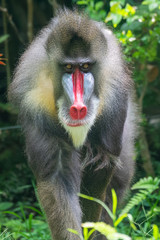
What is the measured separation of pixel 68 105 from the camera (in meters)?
3.49

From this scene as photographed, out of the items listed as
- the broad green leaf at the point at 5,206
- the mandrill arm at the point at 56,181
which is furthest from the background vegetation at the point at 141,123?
the mandrill arm at the point at 56,181

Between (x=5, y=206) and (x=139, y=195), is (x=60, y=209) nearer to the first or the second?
(x=139, y=195)

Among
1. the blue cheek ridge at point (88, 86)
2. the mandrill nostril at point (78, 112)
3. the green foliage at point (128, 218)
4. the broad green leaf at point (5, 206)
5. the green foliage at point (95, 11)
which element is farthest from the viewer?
the broad green leaf at point (5, 206)

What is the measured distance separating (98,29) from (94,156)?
1.02 metres

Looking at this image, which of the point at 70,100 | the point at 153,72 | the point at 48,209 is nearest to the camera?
the point at 70,100

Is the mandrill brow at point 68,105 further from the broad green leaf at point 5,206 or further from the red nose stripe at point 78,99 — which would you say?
the broad green leaf at point 5,206

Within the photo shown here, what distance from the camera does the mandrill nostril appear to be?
3330 mm

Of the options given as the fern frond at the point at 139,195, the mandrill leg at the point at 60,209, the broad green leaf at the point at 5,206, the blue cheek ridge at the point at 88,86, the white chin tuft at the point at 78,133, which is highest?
the blue cheek ridge at the point at 88,86

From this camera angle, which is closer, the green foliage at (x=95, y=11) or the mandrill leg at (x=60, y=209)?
the mandrill leg at (x=60, y=209)

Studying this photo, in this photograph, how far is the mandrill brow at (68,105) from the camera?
11.6ft

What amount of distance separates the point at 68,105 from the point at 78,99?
5.3 inches

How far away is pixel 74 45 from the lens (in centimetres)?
357

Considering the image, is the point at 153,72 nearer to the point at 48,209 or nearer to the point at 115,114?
the point at 115,114

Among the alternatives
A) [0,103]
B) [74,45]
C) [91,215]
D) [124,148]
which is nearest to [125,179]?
[124,148]
